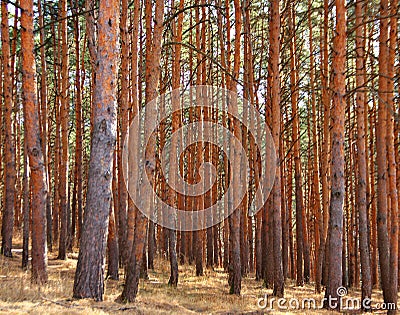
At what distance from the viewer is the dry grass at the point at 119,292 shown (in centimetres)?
617

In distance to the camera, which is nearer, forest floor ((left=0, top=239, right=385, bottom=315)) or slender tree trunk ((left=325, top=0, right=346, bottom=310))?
forest floor ((left=0, top=239, right=385, bottom=315))

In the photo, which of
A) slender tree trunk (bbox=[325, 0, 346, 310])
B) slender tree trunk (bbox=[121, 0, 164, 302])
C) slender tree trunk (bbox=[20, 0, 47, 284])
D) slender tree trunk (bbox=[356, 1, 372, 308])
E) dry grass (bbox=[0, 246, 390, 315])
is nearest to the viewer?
dry grass (bbox=[0, 246, 390, 315])

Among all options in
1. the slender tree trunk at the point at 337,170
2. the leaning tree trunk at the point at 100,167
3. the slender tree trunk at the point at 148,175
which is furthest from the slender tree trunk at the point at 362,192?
the leaning tree trunk at the point at 100,167

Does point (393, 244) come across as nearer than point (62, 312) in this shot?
No

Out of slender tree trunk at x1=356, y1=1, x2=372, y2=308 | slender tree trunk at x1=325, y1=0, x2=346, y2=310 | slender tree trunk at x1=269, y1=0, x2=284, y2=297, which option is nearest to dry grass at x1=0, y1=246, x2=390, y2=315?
slender tree trunk at x1=325, y1=0, x2=346, y2=310

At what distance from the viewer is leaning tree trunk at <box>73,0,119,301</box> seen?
6.92 m

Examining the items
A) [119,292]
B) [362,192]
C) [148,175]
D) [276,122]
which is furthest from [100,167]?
[362,192]

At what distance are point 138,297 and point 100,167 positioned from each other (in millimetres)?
3077

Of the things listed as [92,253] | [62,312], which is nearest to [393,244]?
[92,253]

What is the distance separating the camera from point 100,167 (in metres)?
7.07

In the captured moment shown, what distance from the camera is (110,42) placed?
24.2 feet

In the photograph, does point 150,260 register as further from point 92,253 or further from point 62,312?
point 62,312

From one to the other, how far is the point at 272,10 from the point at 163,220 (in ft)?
36.3

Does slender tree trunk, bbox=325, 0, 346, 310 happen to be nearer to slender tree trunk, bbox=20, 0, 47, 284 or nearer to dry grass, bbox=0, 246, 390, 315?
dry grass, bbox=0, 246, 390, 315
